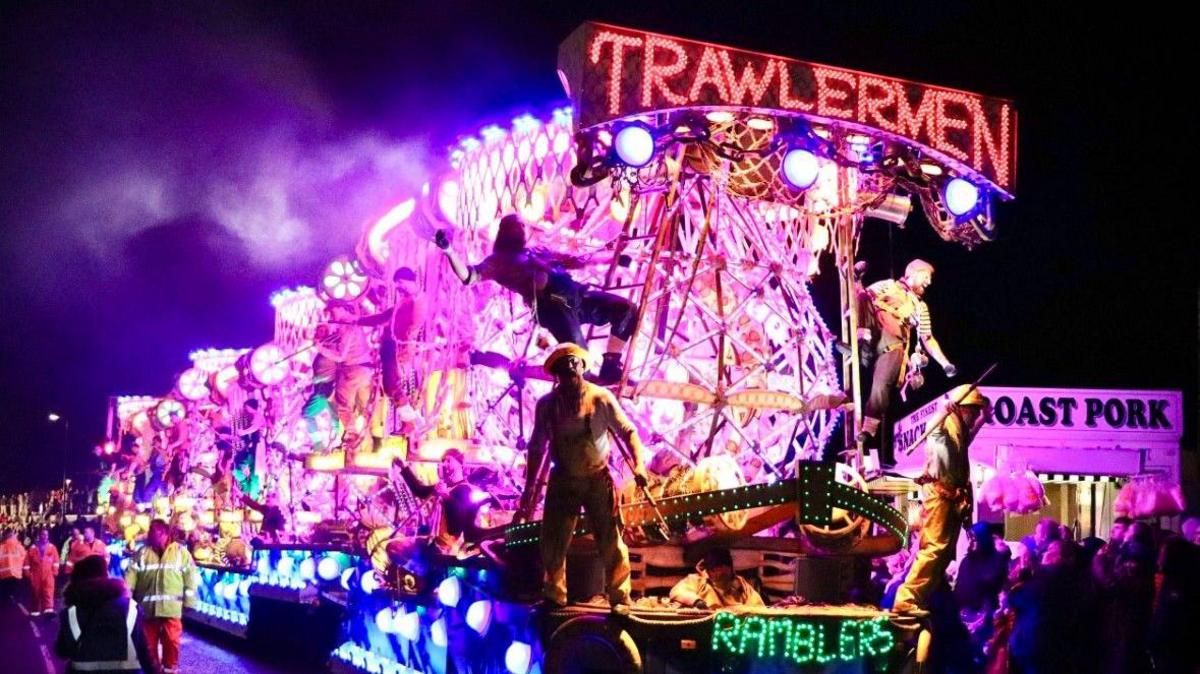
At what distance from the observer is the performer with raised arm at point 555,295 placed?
486 inches

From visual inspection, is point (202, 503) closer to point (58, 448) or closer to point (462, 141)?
point (462, 141)

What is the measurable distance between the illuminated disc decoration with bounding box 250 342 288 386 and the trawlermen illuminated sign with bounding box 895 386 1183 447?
15.0m

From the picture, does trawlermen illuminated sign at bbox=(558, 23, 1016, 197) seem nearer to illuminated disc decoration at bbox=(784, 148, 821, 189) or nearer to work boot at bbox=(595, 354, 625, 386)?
illuminated disc decoration at bbox=(784, 148, 821, 189)

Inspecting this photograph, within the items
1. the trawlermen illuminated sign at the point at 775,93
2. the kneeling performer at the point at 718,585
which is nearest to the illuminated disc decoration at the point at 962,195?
the trawlermen illuminated sign at the point at 775,93

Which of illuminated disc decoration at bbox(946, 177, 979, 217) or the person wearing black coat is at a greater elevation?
illuminated disc decoration at bbox(946, 177, 979, 217)

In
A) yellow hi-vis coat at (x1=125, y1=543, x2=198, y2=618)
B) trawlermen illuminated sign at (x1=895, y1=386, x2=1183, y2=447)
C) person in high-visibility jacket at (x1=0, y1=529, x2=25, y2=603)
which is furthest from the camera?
person in high-visibility jacket at (x1=0, y1=529, x2=25, y2=603)

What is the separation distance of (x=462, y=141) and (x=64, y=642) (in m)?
9.20

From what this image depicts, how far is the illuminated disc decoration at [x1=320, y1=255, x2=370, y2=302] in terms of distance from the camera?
22.7 m

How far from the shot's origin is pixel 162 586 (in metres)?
14.0

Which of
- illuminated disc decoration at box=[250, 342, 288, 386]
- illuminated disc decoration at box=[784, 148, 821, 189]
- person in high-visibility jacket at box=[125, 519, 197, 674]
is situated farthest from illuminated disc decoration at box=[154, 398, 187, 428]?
illuminated disc decoration at box=[784, 148, 821, 189]

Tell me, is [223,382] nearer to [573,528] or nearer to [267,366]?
[267,366]

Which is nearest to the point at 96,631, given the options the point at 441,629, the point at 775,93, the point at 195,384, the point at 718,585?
the point at 441,629

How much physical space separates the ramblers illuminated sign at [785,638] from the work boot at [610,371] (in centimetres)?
345

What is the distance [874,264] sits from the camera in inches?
1064
